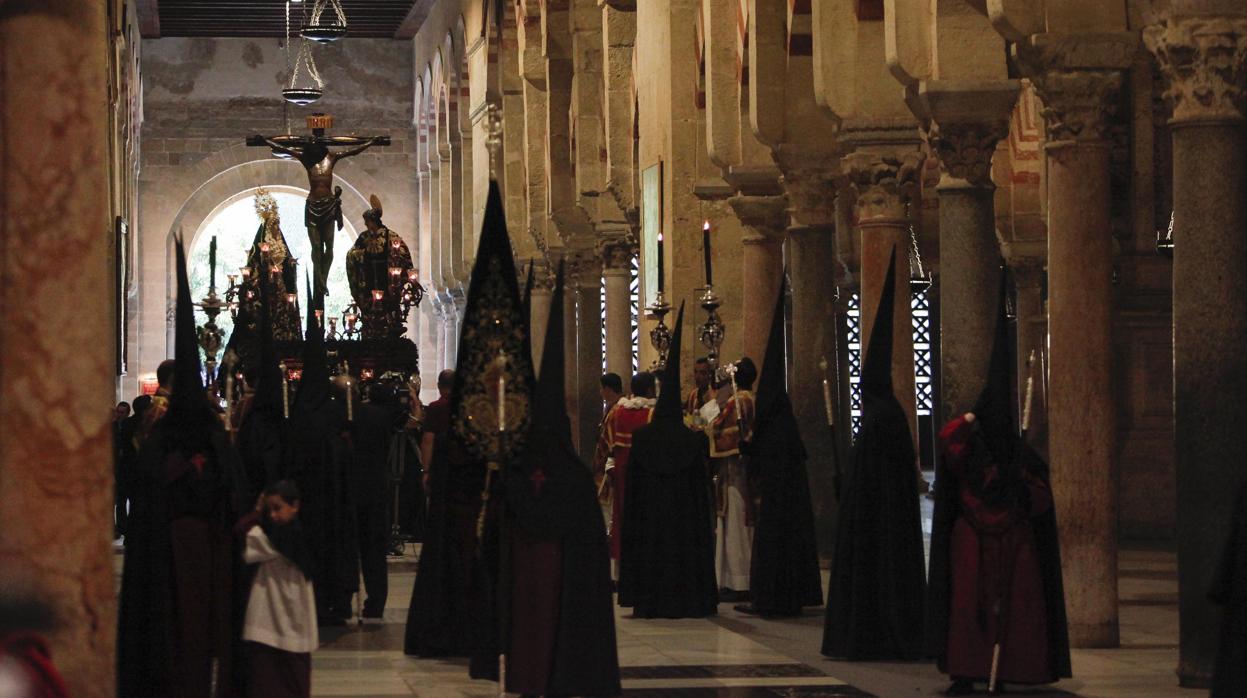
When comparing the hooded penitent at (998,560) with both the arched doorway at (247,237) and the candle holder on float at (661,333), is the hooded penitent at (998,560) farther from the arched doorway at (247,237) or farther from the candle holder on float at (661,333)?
the arched doorway at (247,237)

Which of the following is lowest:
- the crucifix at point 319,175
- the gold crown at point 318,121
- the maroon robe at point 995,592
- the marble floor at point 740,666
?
the marble floor at point 740,666

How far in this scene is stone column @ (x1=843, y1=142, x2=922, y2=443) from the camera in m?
14.7

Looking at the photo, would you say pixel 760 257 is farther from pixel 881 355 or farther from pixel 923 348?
pixel 923 348

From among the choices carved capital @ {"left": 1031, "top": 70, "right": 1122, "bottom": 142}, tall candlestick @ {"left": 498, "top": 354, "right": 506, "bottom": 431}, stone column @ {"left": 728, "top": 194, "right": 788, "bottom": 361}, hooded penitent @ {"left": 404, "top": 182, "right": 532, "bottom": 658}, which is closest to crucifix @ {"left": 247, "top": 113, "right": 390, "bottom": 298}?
stone column @ {"left": 728, "top": 194, "right": 788, "bottom": 361}

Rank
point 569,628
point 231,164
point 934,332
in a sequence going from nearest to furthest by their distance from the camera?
1. point 569,628
2. point 934,332
3. point 231,164

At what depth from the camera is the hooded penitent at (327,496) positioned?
461 inches

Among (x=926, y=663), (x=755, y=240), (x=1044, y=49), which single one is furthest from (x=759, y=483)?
(x=755, y=240)

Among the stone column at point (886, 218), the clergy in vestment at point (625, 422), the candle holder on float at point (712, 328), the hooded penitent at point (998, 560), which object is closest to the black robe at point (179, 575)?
the hooded penitent at point (998, 560)

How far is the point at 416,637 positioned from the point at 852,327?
822 inches

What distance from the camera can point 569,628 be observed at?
27.1 ft

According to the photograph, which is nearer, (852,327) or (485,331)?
(485,331)

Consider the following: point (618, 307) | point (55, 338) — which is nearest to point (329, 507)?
point (55, 338)

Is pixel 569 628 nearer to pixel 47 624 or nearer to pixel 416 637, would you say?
pixel 416 637

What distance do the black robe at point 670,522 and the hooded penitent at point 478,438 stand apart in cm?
232
